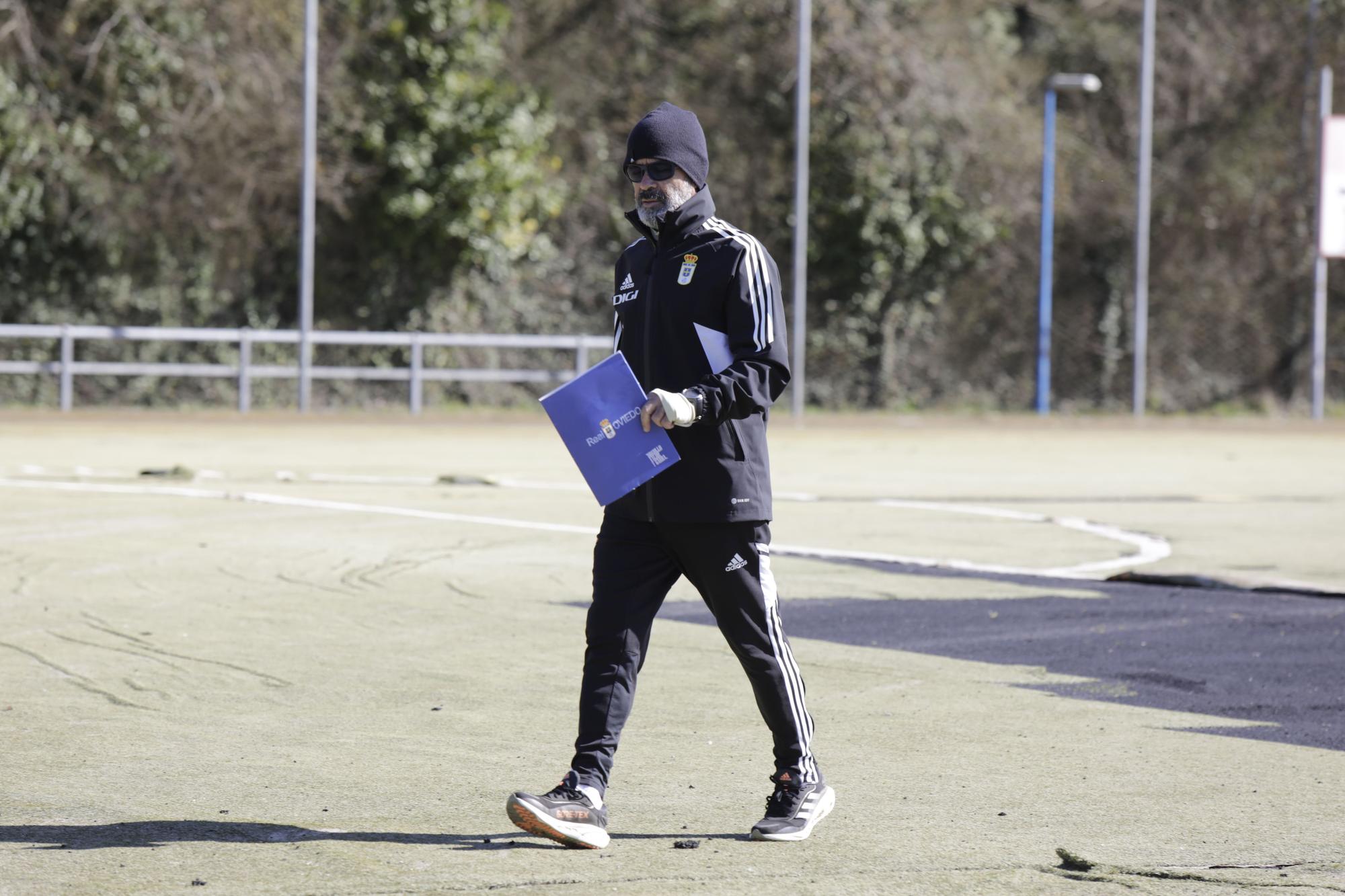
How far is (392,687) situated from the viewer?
7.27m

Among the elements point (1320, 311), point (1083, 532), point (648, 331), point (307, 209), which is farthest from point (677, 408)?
point (1320, 311)

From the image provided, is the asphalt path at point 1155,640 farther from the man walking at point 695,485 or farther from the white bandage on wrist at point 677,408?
the white bandage on wrist at point 677,408

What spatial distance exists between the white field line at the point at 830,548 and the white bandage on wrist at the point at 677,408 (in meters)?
6.11

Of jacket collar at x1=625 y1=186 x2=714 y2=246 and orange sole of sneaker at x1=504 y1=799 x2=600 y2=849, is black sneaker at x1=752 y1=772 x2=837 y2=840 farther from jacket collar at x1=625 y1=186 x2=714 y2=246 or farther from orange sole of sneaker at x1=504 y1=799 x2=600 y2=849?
jacket collar at x1=625 y1=186 x2=714 y2=246

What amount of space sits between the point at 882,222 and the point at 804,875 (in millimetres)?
29042

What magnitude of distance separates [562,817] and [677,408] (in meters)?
1.08

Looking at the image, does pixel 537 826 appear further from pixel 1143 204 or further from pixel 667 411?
pixel 1143 204

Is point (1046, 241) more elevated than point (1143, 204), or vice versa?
point (1143, 204)

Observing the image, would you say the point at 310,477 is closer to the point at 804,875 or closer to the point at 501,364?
the point at 804,875

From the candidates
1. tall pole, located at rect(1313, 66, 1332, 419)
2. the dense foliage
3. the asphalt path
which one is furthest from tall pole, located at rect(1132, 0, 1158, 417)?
the asphalt path

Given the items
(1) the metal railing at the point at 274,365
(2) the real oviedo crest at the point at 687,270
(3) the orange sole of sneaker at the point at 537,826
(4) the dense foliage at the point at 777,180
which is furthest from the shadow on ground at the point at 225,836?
(4) the dense foliage at the point at 777,180

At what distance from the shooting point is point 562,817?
16.4 feet

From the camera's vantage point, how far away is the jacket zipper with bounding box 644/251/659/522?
17.1 ft

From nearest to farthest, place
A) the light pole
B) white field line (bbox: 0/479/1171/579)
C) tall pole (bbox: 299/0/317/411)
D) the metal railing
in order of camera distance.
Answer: white field line (bbox: 0/479/1171/579)
the metal railing
tall pole (bbox: 299/0/317/411)
the light pole
